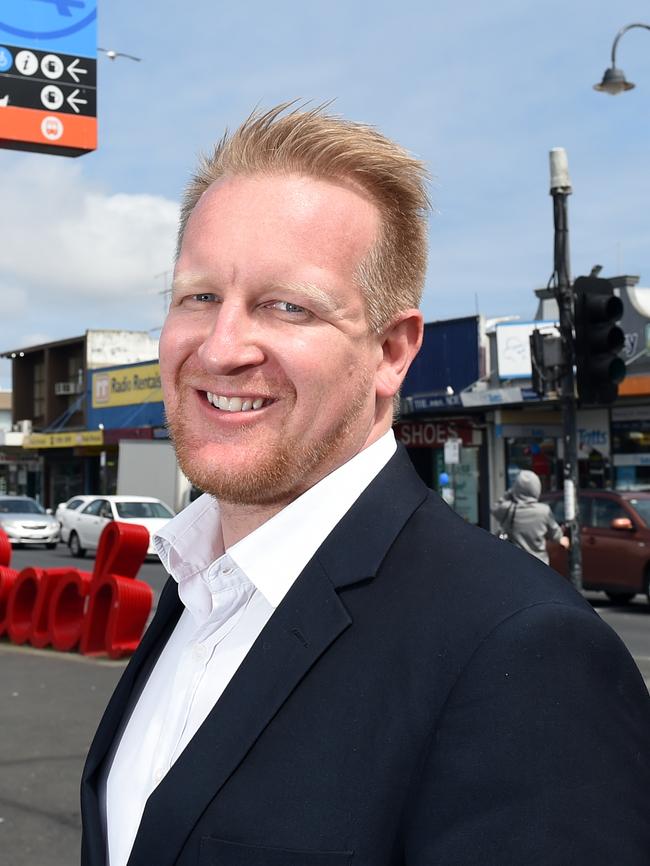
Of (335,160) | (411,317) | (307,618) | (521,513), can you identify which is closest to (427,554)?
(307,618)

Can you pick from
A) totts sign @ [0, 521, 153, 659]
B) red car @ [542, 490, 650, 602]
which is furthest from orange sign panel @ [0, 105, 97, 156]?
red car @ [542, 490, 650, 602]

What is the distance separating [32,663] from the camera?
10695 millimetres

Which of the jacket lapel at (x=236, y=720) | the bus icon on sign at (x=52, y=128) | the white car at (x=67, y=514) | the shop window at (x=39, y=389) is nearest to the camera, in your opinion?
the jacket lapel at (x=236, y=720)

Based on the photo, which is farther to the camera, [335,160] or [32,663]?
[32,663]

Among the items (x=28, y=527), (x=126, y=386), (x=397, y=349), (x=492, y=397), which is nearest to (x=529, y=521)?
(x=397, y=349)

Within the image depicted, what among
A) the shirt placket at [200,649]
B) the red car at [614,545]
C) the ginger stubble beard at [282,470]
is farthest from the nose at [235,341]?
the red car at [614,545]

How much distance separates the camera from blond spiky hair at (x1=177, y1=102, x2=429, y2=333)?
166cm

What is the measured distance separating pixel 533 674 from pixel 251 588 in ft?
1.90

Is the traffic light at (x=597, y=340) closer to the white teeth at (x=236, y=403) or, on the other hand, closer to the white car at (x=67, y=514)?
the white teeth at (x=236, y=403)

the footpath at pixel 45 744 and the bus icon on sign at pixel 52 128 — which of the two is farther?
the bus icon on sign at pixel 52 128

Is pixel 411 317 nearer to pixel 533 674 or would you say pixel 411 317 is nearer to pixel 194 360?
pixel 194 360

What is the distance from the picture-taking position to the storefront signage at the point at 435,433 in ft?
87.9

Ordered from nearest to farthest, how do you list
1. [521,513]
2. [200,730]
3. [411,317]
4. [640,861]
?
[640,861]
[200,730]
[411,317]
[521,513]

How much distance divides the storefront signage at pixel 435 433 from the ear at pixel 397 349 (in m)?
24.8
